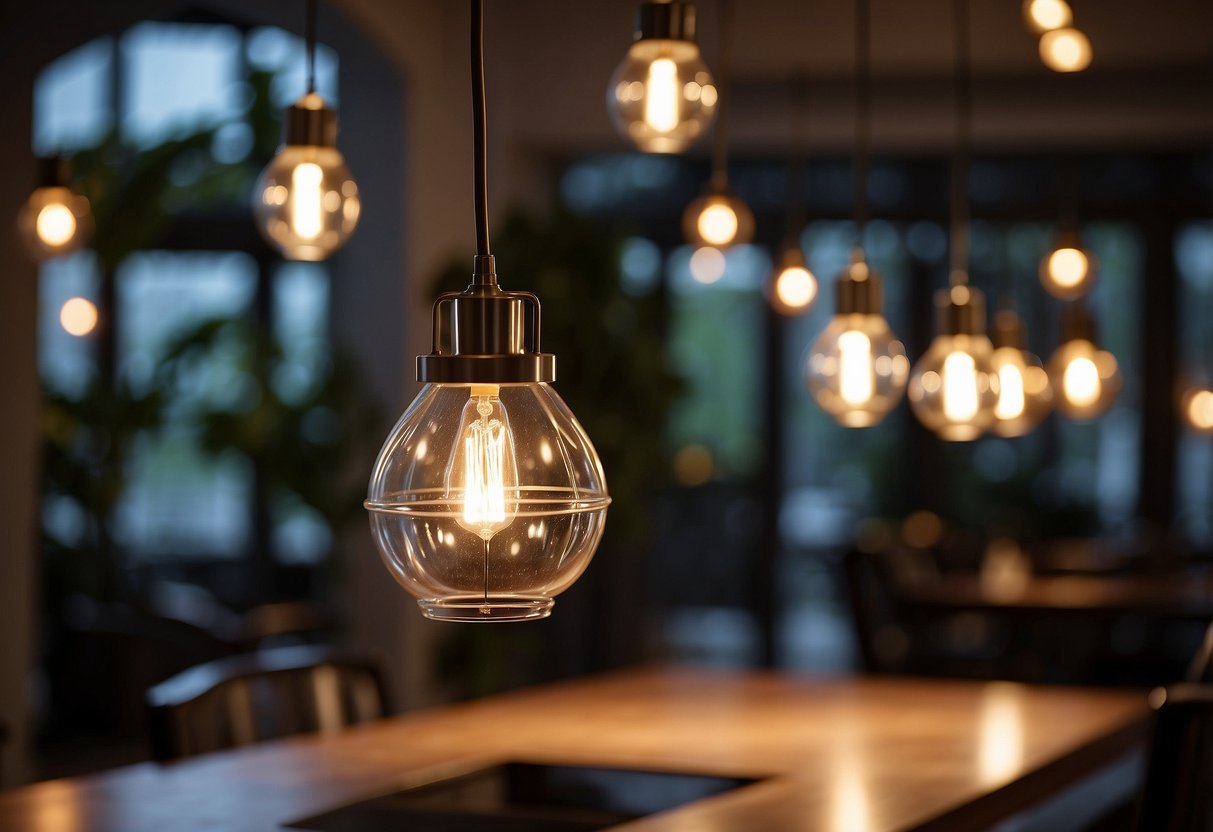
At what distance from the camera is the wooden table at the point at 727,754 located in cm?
215

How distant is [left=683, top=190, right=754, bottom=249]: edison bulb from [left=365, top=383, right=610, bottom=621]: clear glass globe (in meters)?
2.92

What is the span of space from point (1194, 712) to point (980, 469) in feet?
23.8

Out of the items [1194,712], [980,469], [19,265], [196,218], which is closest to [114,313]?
[196,218]

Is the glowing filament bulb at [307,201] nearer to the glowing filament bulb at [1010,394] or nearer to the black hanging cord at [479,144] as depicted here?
the black hanging cord at [479,144]

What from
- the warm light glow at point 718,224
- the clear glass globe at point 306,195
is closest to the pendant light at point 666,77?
the clear glass globe at point 306,195

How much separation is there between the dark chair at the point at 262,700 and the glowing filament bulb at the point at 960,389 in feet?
3.87

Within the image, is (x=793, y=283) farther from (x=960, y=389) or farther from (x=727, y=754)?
(x=727, y=754)

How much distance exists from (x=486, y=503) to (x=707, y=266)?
7.19m

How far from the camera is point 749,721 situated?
119 inches

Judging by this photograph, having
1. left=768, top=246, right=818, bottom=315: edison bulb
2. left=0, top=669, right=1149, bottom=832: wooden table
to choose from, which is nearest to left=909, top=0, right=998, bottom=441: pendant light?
left=0, top=669, right=1149, bottom=832: wooden table

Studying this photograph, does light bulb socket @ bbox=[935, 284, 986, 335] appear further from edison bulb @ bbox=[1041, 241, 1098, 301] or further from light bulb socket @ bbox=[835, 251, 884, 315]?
edison bulb @ bbox=[1041, 241, 1098, 301]

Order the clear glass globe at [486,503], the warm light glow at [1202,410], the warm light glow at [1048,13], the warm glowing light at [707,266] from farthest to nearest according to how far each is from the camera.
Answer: the warm glowing light at [707,266], the warm light glow at [1202,410], the warm light glow at [1048,13], the clear glass globe at [486,503]

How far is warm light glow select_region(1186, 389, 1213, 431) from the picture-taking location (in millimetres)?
7496

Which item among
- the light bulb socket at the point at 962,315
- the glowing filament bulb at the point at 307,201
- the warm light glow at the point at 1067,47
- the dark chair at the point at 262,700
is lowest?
the dark chair at the point at 262,700
